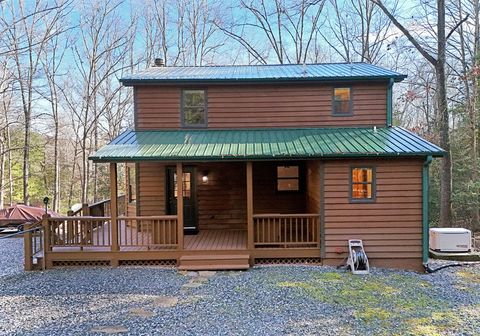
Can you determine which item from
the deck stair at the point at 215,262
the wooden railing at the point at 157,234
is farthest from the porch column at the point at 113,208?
the deck stair at the point at 215,262

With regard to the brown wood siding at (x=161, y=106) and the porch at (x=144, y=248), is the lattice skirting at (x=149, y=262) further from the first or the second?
the brown wood siding at (x=161, y=106)

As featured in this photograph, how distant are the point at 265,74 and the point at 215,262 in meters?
5.96

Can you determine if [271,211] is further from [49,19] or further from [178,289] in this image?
[49,19]

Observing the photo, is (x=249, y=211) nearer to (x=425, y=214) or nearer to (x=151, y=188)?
(x=151, y=188)

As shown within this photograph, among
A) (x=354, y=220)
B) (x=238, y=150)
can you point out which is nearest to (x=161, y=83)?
(x=238, y=150)

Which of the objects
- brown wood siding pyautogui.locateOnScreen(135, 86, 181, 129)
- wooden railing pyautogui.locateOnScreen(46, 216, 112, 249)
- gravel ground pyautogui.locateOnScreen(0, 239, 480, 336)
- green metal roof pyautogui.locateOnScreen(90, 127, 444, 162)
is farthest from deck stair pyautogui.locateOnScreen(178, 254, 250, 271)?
brown wood siding pyautogui.locateOnScreen(135, 86, 181, 129)

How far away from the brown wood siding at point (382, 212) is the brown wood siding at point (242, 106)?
2.38 meters

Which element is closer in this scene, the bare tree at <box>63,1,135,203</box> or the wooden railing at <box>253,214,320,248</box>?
the wooden railing at <box>253,214,320,248</box>

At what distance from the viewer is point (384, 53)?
19.5 m

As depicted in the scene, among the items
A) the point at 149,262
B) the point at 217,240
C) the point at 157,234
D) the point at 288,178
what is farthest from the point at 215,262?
the point at 288,178

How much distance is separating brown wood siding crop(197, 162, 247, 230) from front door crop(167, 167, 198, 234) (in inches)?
12.3

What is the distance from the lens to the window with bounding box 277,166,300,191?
33.4 ft

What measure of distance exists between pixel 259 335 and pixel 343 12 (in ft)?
67.0

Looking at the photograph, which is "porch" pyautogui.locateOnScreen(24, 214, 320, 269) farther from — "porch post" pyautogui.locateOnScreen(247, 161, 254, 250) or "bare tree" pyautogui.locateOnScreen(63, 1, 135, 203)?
"bare tree" pyautogui.locateOnScreen(63, 1, 135, 203)
